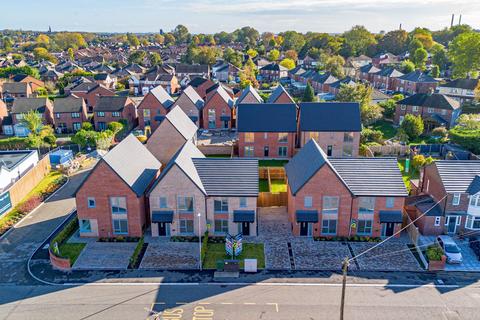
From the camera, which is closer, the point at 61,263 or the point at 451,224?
the point at 61,263

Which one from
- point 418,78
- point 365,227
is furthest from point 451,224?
point 418,78

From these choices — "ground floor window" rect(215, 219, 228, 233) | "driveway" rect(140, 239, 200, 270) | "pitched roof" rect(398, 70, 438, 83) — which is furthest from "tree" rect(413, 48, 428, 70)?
"driveway" rect(140, 239, 200, 270)

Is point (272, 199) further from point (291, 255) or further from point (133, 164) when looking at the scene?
point (133, 164)

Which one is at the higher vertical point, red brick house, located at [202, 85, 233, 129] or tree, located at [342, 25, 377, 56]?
tree, located at [342, 25, 377, 56]

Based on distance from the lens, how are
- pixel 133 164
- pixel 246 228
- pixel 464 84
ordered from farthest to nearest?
pixel 464 84 < pixel 133 164 < pixel 246 228

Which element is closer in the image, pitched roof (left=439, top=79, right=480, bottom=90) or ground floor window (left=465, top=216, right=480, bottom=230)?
ground floor window (left=465, top=216, right=480, bottom=230)

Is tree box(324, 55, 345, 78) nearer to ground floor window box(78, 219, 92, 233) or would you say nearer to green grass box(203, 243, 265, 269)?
green grass box(203, 243, 265, 269)

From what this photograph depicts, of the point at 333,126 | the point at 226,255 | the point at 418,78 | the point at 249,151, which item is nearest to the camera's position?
the point at 226,255
